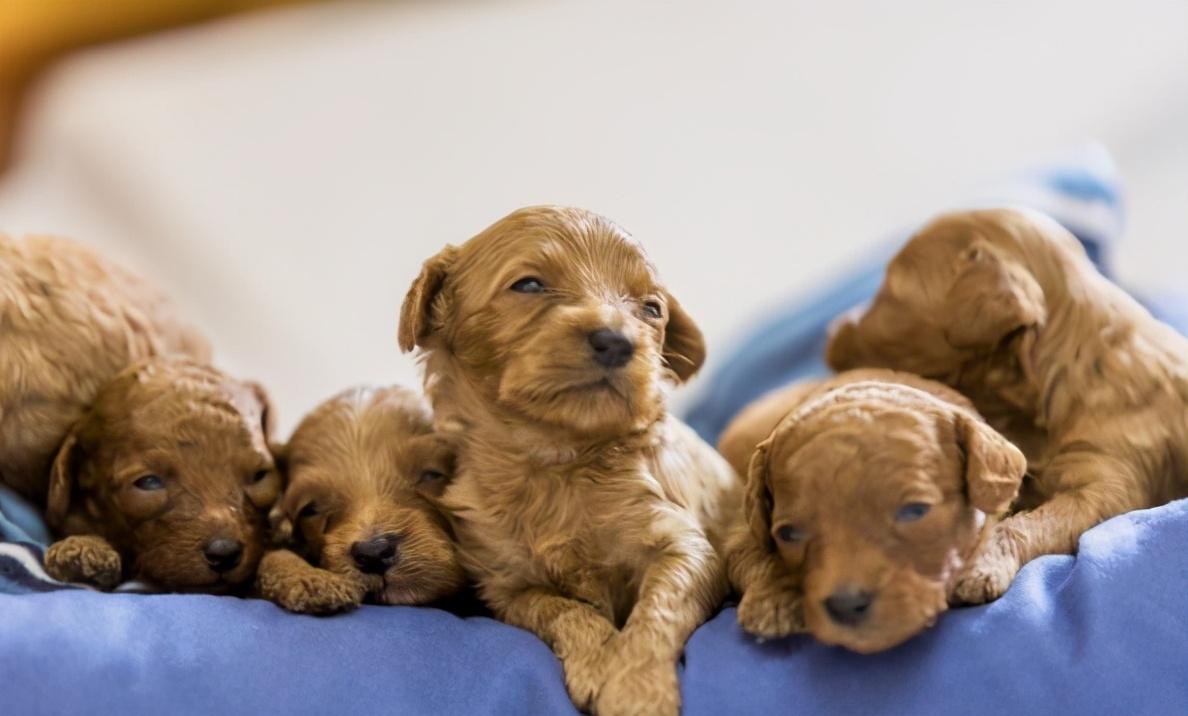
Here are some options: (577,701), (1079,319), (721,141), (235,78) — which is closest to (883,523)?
(577,701)

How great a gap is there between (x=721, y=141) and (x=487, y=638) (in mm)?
3051

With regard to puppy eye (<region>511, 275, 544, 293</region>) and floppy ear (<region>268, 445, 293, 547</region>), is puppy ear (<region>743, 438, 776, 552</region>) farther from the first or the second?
floppy ear (<region>268, 445, 293, 547</region>)

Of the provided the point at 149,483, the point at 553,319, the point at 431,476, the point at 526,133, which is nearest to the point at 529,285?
the point at 553,319

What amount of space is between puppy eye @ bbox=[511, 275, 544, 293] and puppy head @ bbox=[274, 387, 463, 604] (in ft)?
1.51

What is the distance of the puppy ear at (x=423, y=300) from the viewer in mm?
2330

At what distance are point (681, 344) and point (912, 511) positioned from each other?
2.33ft

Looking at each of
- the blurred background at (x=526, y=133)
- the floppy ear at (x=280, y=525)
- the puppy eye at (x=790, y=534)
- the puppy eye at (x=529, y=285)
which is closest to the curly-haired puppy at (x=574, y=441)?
the puppy eye at (x=529, y=285)

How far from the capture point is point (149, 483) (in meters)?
2.43

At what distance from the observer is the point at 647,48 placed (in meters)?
4.83

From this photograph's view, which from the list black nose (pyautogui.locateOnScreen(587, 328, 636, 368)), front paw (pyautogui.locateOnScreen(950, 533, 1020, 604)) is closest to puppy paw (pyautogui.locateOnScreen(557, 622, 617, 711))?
black nose (pyautogui.locateOnScreen(587, 328, 636, 368))

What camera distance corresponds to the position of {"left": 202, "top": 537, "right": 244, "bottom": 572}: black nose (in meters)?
2.41

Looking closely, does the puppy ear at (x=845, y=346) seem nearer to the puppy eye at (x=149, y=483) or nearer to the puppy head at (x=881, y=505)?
the puppy head at (x=881, y=505)

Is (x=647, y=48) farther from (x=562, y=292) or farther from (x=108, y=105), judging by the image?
(x=562, y=292)

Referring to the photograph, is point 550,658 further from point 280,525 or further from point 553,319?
point 280,525
